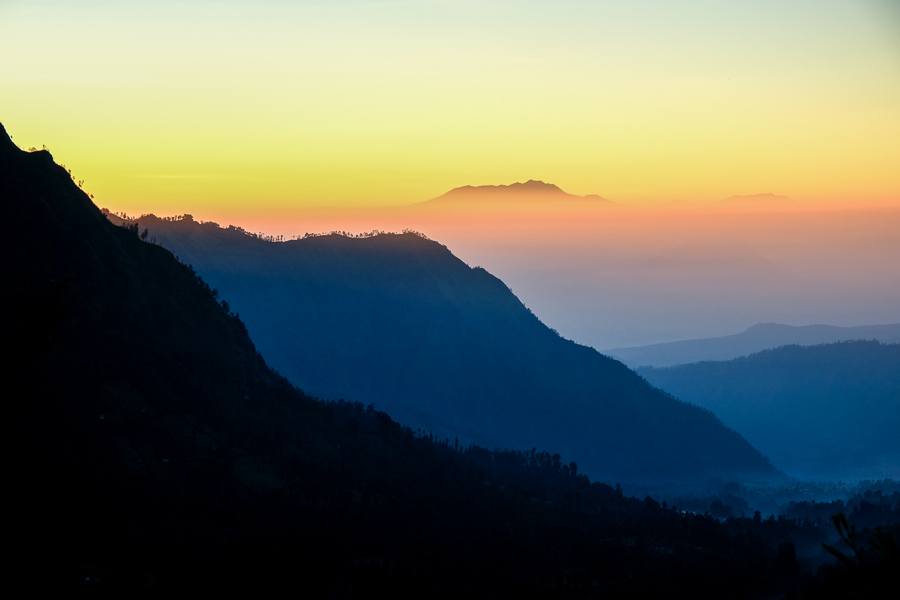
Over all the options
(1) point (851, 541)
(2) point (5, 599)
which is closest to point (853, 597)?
(1) point (851, 541)

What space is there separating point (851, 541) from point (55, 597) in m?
164

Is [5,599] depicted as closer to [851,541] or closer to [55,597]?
[55,597]

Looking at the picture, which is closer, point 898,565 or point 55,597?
point 898,565

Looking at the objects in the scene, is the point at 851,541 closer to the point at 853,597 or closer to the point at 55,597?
the point at 853,597

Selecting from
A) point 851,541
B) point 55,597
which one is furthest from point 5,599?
point 851,541

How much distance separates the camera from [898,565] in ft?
193

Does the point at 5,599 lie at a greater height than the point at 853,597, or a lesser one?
lesser

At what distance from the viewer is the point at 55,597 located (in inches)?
7840

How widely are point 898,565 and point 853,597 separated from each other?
110 inches

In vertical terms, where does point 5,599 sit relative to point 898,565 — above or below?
below

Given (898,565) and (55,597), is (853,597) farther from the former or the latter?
(55,597)

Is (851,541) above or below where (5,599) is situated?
above

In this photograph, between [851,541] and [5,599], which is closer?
[851,541]

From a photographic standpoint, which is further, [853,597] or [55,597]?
[55,597]
